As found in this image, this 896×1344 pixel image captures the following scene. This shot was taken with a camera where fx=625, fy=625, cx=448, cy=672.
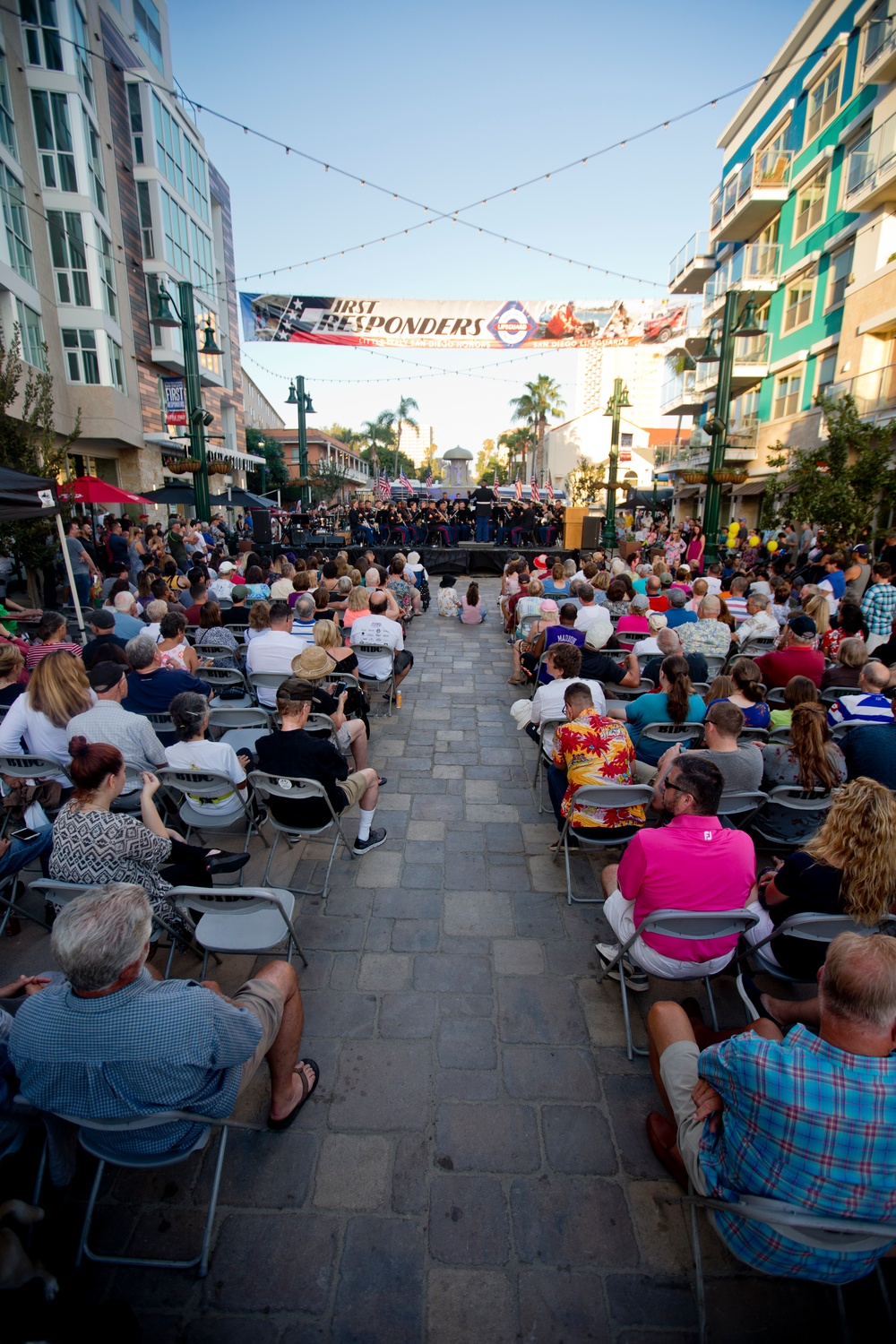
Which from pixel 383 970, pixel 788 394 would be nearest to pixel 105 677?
pixel 383 970

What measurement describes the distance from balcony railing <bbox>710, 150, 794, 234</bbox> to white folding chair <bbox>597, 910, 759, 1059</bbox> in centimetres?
2624

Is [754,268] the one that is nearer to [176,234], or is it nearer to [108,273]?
[176,234]

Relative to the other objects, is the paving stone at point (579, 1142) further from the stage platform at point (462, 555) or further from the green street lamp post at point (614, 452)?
the green street lamp post at point (614, 452)

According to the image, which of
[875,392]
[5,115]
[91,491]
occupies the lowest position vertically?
[91,491]

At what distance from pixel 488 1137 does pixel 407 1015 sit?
0.63 meters

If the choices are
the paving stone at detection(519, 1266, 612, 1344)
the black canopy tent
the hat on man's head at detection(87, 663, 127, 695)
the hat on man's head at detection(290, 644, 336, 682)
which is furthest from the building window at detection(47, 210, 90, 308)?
the paving stone at detection(519, 1266, 612, 1344)

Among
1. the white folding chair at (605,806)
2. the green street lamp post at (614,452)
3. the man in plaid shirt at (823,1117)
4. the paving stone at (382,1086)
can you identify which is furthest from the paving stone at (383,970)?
the green street lamp post at (614,452)

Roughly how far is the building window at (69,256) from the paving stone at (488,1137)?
22.2 metres

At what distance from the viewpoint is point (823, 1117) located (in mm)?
1474

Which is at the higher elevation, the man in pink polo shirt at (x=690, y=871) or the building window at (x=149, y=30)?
the building window at (x=149, y=30)

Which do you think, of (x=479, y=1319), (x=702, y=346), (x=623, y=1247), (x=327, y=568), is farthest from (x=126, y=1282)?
(x=702, y=346)

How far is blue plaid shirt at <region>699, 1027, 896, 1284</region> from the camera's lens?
1453mm

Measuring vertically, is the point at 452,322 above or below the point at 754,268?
below

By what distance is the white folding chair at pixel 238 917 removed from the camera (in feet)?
7.66
